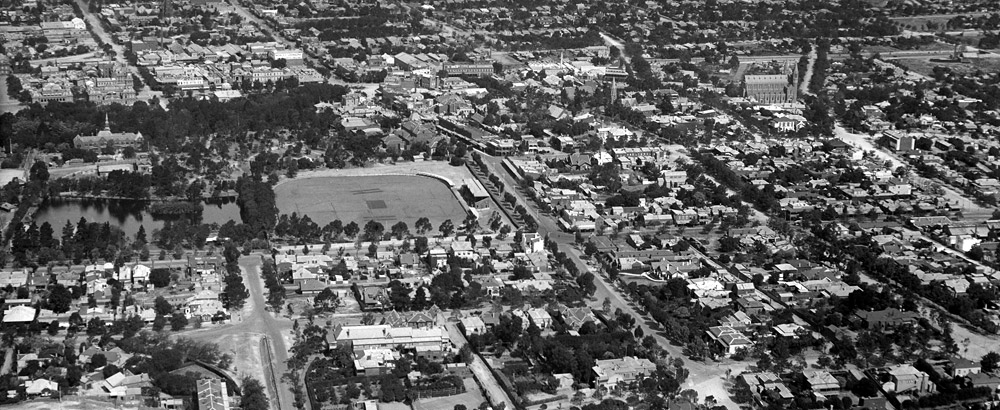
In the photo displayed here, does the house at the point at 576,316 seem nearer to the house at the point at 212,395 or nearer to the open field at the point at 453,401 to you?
the open field at the point at 453,401

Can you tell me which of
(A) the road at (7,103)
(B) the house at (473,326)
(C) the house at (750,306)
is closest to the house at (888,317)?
(C) the house at (750,306)

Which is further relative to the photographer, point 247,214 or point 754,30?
point 754,30

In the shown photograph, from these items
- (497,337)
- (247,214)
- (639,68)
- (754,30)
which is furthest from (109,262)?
(754,30)

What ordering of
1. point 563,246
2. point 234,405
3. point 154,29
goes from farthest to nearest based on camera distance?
1. point 154,29
2. point 563,246
3. point 234,405

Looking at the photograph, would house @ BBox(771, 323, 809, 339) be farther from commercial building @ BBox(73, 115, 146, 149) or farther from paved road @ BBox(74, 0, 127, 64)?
paved road @ BBox(74, 0, 127, 64)

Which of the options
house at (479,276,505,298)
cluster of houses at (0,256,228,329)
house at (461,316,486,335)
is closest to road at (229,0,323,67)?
cluster of houses at (0,256,228,329)

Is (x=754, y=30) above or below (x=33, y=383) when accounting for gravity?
below

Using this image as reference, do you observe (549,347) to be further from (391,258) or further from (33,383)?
(33,383)
